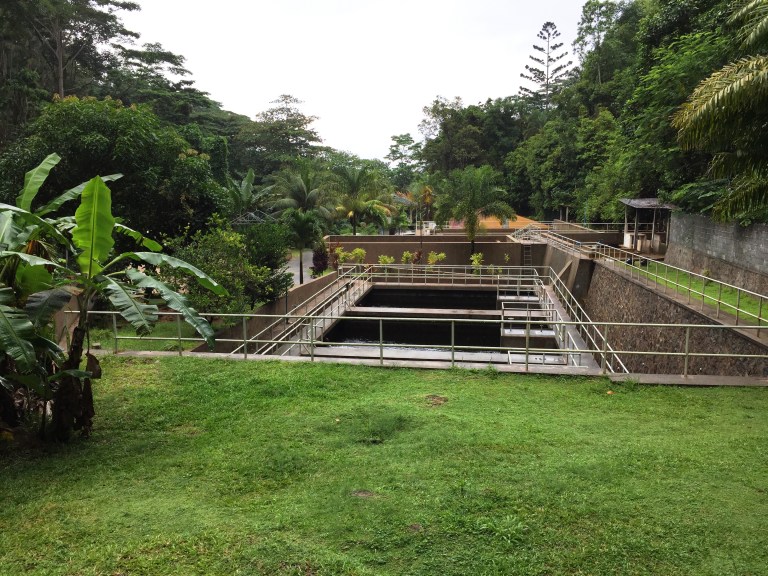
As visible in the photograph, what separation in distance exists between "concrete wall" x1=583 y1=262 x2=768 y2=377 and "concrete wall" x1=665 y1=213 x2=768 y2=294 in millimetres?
3565

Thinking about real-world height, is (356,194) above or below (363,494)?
above

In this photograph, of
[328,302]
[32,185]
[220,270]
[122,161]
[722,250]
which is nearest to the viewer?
[32,185]

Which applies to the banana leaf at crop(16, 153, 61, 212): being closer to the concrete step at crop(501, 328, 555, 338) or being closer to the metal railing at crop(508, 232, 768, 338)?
the metal railing at crop(508, 232, 768, 338)

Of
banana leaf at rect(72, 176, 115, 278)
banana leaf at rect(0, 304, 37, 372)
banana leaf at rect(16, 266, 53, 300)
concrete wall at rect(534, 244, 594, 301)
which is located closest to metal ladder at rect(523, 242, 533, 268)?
concrete wall at rect(534, 244, 594, 301)

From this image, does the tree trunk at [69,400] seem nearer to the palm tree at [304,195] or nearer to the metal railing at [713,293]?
the metal railing at [713,293]

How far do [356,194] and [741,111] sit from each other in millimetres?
31599

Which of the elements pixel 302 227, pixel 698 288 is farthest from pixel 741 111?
pixel 302 227

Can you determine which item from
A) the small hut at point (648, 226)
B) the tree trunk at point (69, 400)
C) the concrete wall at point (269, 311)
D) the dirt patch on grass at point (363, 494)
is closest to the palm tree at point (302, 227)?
the concrete wall at point (269, 311)

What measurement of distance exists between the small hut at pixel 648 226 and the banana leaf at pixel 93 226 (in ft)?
80.0

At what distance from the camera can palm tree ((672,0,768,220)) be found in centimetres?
665

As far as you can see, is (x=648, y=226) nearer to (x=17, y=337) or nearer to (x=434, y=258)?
(x=434, y=258)

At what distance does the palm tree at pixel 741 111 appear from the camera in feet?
21.8

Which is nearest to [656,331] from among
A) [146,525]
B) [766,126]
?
[766,126]

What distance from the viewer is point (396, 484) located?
5320 millimetres
